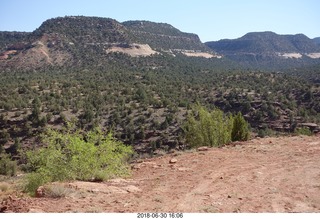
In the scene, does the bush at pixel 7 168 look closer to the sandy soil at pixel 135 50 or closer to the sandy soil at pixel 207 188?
the sandy soil at pixel 207 188

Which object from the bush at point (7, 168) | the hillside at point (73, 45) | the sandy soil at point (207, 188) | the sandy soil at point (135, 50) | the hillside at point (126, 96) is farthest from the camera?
the sandy soil at point (135, 50)

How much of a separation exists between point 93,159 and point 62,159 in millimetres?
1029

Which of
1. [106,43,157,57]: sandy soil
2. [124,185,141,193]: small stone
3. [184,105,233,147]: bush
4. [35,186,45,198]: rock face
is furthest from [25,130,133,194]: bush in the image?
[106,43,157,57]: sandy soil

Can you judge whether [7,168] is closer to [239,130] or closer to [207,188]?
[239,130]

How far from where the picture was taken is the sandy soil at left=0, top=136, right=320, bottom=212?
26.0ft

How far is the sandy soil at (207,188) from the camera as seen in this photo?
7.91m

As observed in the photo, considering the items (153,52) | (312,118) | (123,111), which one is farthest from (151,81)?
(153,52)

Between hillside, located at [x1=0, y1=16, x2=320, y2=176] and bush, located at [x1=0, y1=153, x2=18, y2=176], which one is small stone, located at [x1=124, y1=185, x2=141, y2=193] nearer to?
hillside, located at [x1=0, y1=16, x2=320, y2=176]

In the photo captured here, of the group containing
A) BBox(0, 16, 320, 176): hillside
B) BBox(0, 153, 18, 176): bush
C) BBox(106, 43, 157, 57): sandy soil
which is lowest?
BBox(0, 153, 18, 176): bush

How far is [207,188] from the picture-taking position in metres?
9.62

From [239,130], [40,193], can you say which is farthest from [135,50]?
[40,193]

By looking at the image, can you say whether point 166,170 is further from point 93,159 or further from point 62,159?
point 62,159

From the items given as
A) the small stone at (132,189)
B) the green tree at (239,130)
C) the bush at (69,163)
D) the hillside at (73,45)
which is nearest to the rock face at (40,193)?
the bush at (69,163)

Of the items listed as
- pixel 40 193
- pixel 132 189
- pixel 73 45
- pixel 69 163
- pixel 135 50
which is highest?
pixel 73 45
